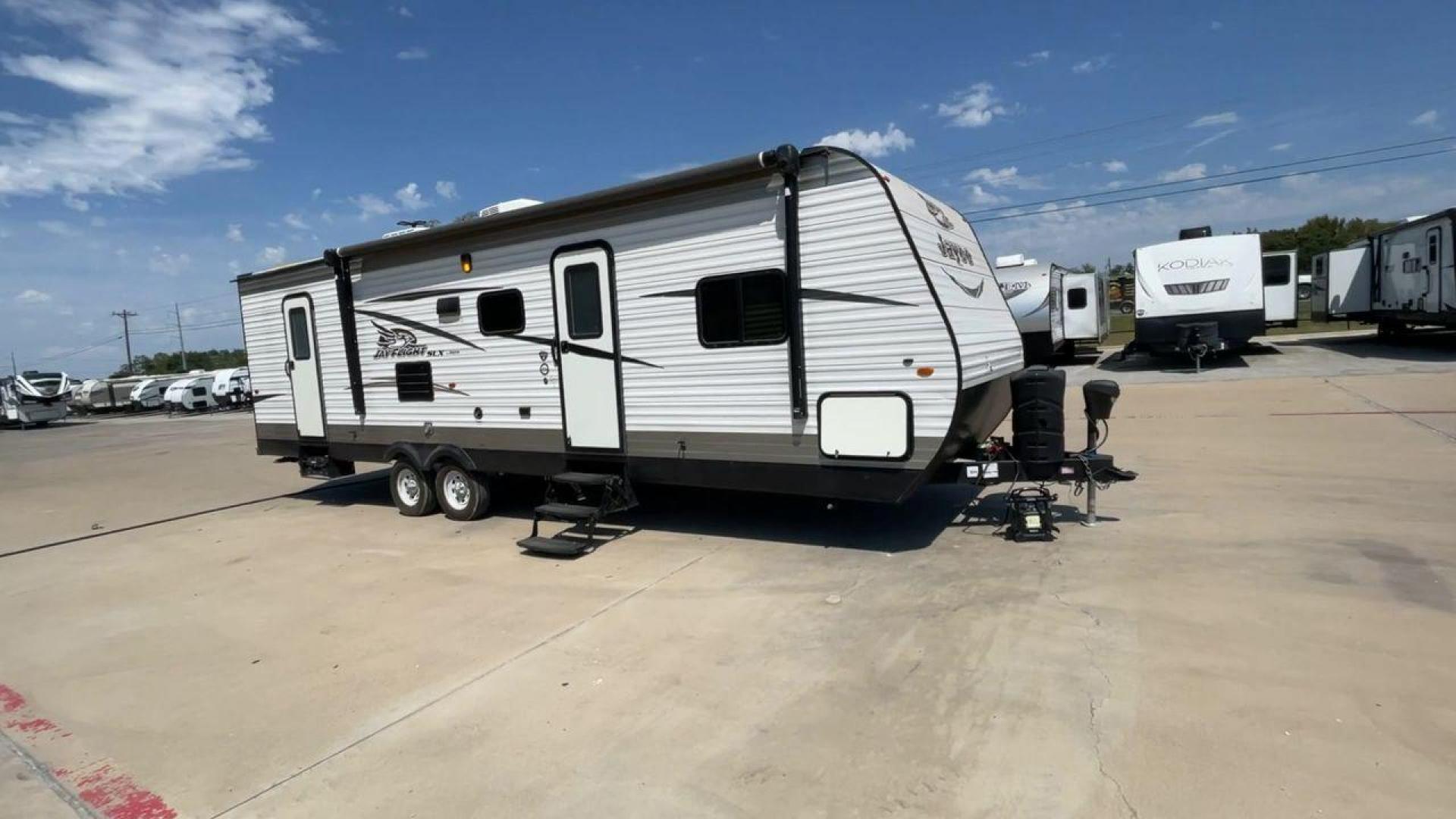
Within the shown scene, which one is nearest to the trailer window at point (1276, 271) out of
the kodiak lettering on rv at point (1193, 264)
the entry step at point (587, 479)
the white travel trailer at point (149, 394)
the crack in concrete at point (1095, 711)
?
the kodiak lettering on rv at point (1193, 264)

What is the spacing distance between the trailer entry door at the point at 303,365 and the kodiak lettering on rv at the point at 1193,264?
18.2 metres

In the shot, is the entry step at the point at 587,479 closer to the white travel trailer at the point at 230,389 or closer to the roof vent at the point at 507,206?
the roof vent at the point at 507,206

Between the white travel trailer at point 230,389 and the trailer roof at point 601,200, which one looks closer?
the trailer roof at point 601,200

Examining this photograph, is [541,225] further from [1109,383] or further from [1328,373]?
[1328,373]

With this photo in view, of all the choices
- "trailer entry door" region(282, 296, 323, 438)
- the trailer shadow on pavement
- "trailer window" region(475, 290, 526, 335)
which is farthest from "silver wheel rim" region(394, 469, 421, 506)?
the trailer shadow on pavement

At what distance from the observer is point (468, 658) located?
4.80 m

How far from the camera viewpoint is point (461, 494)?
8727 mm

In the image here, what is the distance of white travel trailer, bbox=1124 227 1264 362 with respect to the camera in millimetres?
18016

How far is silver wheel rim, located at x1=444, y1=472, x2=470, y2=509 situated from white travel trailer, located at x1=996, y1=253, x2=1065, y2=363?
15.7 meters

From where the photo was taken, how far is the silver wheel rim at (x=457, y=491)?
28.5 ft

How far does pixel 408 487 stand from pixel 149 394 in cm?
4671

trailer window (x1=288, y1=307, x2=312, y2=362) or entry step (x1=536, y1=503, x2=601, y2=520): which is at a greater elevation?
trailer window (x1=288, y1=307, x2=312, y2=362)

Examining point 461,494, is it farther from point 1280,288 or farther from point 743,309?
point 1280,288

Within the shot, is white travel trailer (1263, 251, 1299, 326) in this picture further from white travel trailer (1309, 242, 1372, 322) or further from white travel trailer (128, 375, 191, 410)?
white travel trailer (128, 375, 191, 410)
